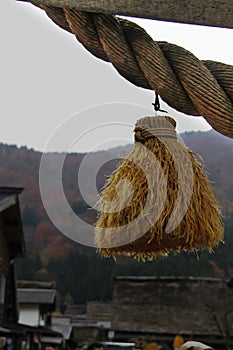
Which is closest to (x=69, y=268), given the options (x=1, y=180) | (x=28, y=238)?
(x=28, y=238)

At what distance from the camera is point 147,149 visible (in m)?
1.51

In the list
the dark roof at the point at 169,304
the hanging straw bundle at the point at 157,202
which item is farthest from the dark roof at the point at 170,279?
the hanging straw bundle at the point at 157,202

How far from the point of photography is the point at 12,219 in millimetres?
14047

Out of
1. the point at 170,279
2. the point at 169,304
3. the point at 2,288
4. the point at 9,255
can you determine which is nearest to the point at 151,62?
the point at 9,255

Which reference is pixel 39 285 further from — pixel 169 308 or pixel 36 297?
pixel 169 308

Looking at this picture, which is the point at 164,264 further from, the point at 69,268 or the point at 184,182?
the point at 184,182

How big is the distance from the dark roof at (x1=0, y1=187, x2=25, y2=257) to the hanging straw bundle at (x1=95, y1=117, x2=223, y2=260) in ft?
34.8

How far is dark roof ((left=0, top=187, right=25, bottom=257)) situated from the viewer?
40.7ft

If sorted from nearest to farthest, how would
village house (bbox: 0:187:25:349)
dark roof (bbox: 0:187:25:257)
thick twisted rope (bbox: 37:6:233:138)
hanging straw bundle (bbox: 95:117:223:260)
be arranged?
1. thick twisted rope (bbox: 37:6:233:138)
2. hanging straw bundle (bbox: 95:117:223:260)
3. dark roof (bbox: 0:187:25:257)
4. village house (bbox: 0:187:25:349)

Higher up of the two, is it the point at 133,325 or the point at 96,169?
the point at 133,325

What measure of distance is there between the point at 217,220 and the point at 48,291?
2230cm

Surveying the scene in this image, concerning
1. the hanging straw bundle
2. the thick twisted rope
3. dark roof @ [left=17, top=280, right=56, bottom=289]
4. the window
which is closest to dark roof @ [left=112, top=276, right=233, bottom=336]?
dark roof @ [left=17, top=280, right=56, bottom=289]

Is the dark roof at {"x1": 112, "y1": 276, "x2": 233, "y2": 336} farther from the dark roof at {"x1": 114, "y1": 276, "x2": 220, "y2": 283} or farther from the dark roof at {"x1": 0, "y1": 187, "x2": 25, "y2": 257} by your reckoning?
the dark roof at {"x1": 0, "y1": 187, "x2": 25, "y2": 257}

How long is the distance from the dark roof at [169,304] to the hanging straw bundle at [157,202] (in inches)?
830
